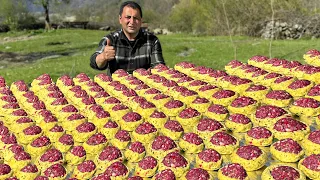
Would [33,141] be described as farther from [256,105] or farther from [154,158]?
[256,105]

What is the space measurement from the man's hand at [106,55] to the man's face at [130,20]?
80 cm

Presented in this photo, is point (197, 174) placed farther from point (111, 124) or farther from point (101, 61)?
point (101, 61)

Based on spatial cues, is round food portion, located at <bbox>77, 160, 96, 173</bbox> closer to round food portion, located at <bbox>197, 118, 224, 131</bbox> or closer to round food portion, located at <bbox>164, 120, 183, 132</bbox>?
round food portion, located at <bbox>164, 120, 183, 132</bbox>

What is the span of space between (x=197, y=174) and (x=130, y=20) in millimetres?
4402

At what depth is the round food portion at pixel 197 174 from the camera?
228cm

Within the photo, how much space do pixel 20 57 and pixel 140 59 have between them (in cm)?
2808

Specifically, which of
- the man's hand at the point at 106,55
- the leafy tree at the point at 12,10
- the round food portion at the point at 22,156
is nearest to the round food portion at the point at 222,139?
the round food portion at the point at 22,156

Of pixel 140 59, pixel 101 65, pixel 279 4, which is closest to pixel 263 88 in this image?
pixel 101 65

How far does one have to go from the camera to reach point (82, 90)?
434 centimetres

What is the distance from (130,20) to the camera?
6.23 m

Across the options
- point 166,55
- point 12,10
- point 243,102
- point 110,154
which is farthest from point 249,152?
point 12,10

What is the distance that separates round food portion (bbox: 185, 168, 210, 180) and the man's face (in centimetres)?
423

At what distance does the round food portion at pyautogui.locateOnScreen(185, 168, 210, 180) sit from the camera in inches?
89.9

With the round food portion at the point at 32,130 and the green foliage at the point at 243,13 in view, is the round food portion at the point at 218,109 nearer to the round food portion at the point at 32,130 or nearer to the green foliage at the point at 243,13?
the round food portion at the point at 32,130
